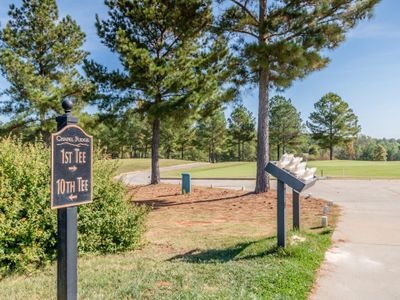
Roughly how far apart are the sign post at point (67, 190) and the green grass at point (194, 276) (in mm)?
720

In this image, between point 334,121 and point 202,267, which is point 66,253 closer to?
point 202,267

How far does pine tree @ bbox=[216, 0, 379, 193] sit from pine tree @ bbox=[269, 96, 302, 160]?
3517cm

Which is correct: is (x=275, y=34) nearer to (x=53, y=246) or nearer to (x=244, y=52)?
(x=244, y=52)

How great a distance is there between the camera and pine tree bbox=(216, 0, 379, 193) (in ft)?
36.0

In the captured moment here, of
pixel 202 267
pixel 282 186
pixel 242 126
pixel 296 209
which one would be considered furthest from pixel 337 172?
pixel 242 126

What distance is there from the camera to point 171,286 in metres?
3.73

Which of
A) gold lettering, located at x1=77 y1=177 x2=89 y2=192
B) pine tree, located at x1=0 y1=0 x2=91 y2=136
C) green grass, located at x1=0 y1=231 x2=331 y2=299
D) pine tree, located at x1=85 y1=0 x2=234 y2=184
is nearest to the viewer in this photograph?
gold lettering, located at x1=77 y1=177 x2=89 y2=192

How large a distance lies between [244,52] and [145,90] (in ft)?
18.6

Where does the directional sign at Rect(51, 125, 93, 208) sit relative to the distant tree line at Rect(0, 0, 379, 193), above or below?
below

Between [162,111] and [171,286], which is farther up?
[162,111]

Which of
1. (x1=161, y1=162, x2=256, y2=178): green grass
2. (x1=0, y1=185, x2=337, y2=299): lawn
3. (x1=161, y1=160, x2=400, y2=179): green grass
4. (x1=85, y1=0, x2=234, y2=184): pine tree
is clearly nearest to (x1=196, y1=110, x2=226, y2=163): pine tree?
(x1=161, y1=162, x2=256, y2=178): green grass

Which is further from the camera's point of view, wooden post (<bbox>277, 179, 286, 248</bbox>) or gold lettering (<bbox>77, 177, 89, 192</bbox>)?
wooden post (<bbox>277, 179, 286, 248</bbox>)

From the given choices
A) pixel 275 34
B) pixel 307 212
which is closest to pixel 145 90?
pixel 275 34

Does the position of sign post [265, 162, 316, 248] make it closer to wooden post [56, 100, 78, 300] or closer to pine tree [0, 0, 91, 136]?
wooden post [56, 100, 78, 300]
